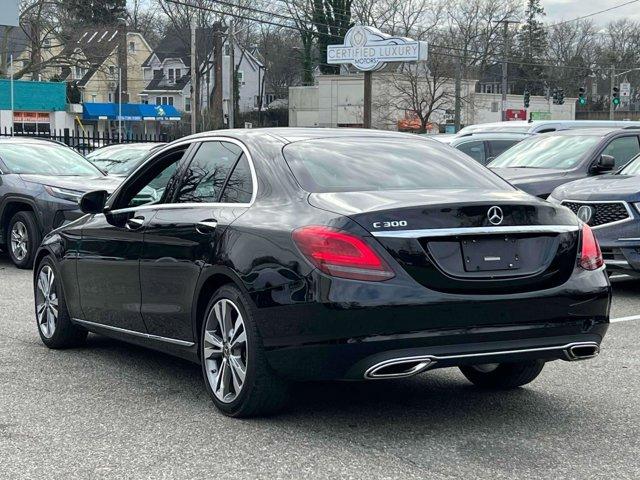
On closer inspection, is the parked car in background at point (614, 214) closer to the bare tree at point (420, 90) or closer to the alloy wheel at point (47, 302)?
the alloy wheel at point (47, 302)

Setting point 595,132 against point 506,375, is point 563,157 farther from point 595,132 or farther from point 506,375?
point 506,375

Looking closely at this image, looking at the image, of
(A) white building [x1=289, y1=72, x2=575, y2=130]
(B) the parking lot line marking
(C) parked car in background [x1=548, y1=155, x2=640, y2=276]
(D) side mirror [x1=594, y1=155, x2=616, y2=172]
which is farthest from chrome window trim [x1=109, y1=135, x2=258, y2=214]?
(A) white building [x1=289, y1=72, x2=575, y2=130]

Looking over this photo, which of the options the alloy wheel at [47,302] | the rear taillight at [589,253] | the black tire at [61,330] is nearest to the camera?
the rear taillight at [589,253]

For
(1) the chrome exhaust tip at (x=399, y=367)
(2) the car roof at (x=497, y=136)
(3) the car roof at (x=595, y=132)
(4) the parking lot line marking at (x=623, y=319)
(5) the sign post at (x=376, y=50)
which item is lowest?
(4) the parking lot line marking at (x=623, y=319)

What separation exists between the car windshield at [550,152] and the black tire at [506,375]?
715 centimetres

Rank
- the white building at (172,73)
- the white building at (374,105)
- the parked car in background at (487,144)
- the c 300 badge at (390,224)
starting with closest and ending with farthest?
the c 300 badge at (390,224)
the parked car in background at (487,144)
the white building at (374,105)
the white building at (172,73)

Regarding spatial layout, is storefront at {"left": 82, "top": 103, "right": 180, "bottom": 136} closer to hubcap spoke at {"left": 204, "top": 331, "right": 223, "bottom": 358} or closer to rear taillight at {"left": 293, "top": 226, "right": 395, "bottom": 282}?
hubcap spoke at {"left": 204, "top": 331, "right": 223, "bottom": 358}

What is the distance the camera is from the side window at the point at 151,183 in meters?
6.34

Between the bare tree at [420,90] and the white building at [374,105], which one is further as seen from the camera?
the white building at [374,105]

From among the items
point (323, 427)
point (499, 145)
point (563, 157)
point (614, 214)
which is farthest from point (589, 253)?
point (499, 145)

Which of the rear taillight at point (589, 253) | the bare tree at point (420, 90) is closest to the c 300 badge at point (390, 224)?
the rear taillight at point (589, 253)

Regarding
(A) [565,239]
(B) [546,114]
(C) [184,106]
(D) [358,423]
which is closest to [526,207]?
(A) [565,239]

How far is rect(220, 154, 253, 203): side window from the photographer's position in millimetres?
5500

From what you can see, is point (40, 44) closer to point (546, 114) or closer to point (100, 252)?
point (100, 252)
